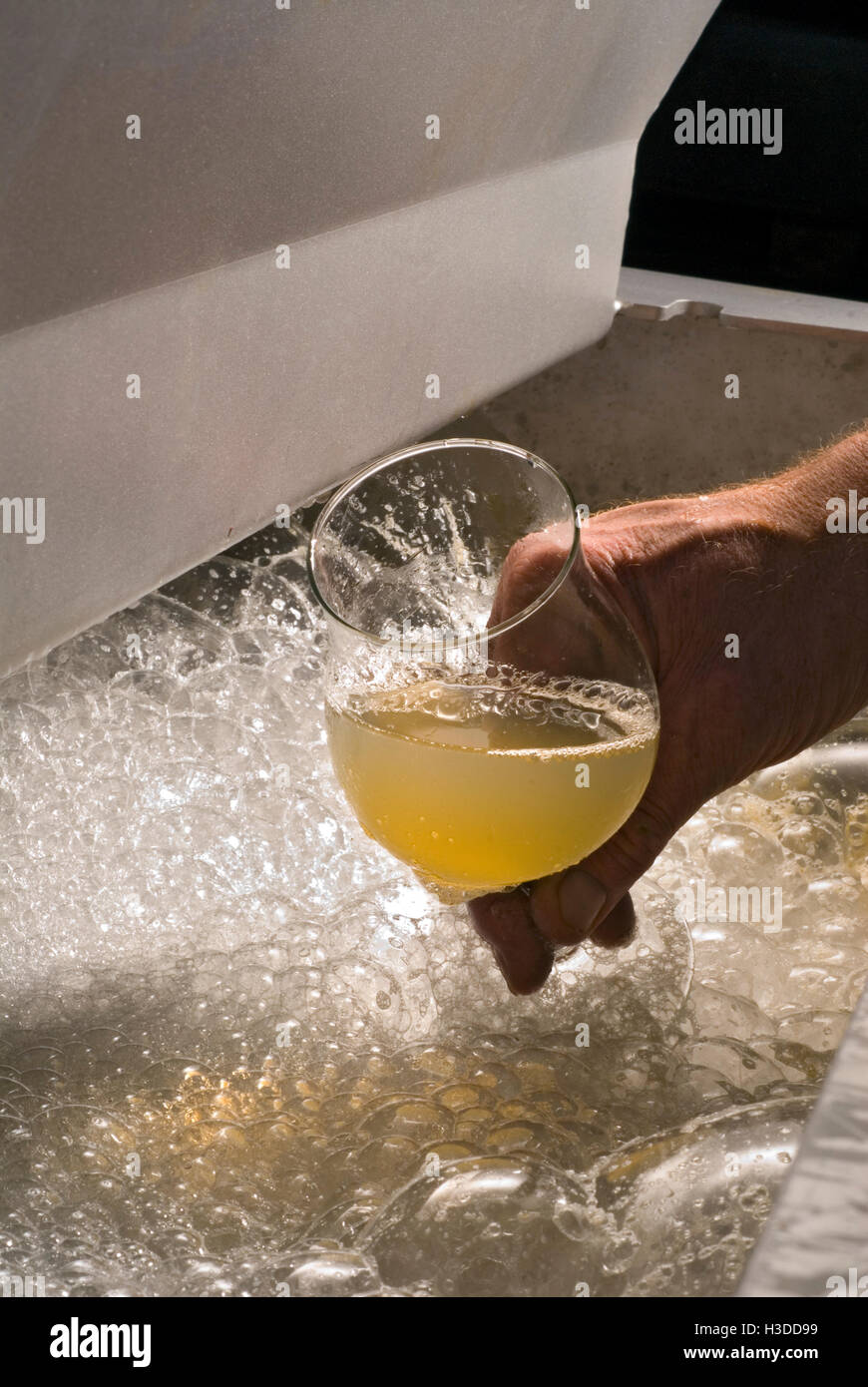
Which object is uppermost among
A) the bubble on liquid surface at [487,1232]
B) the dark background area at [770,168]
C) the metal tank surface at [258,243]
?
the dark background area at [770,168]

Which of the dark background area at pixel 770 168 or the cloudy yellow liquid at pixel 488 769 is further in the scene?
the dark background area at pixel 770 168

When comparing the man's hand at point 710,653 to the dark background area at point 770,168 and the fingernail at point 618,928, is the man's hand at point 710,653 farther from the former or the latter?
the dark background area at point 770,168

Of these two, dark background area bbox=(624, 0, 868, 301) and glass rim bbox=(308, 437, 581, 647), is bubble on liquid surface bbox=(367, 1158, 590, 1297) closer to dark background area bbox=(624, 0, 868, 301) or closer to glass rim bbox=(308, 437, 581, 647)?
glass rim bbox=(308, 437, 581, 647)

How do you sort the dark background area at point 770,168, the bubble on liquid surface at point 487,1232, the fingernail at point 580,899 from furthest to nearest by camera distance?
the dark background area at point 770,168 → the fingernail at point 580,899 → the bubble on liquid surface at point 487,1232

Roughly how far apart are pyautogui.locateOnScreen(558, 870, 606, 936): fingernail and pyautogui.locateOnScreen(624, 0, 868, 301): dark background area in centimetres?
124

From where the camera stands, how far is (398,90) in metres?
0.69

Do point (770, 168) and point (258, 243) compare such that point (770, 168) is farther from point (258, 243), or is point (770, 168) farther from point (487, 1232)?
point (487, 1232)

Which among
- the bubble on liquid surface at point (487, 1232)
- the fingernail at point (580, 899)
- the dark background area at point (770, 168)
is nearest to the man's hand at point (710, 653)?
the fingernail at point (580, 899)

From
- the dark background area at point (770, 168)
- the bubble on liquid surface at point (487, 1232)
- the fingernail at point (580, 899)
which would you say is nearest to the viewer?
the bubble on liquid surface at point (487, 1232)

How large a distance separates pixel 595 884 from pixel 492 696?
128mm

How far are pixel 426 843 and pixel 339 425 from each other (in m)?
0.37

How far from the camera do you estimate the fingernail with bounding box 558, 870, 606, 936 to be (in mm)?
591

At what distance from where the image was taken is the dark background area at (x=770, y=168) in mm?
1639

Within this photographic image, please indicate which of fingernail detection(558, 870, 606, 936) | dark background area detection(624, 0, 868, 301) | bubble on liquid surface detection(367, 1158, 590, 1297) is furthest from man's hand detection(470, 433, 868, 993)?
dark background area detection(624, 0, 868, 301)
